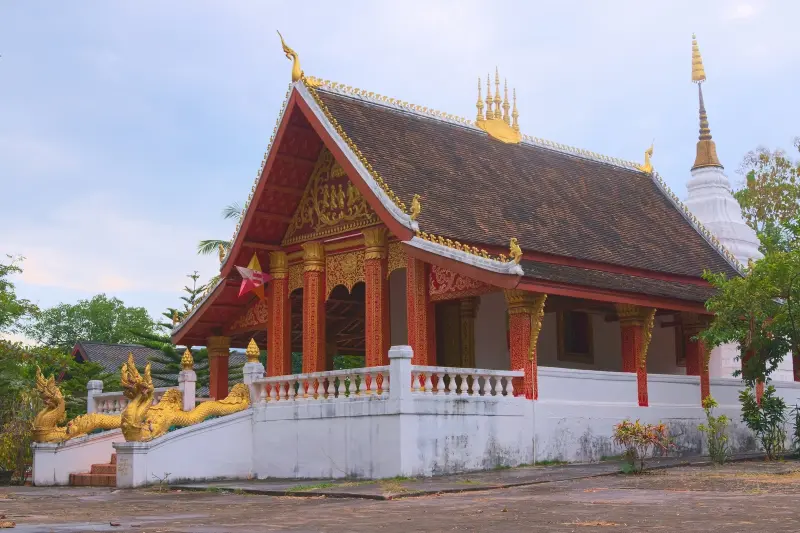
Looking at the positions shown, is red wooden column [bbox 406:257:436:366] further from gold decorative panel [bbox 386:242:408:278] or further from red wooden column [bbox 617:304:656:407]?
red wooden column [bbox 617:304:656:407]

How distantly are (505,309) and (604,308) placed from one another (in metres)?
2.34

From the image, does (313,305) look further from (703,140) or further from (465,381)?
(703,140)

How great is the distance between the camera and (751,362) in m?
17.6

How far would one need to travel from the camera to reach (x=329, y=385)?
15422 mm

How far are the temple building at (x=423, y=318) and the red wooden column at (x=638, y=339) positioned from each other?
1.4 inches

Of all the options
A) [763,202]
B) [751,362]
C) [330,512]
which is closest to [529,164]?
[751,362]

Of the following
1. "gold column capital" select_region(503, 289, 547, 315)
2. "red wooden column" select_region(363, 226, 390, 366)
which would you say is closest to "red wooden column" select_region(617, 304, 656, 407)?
"gold column capital" select_region(503, 289, 547, 315)

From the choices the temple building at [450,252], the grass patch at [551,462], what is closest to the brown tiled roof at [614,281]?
the temple building at [450,252]

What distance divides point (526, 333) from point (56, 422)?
7.97m

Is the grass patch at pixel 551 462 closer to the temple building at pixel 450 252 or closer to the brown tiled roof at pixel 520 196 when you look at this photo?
the temple building at pixel 450 252

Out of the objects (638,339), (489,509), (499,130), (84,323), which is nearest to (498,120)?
(499,130)

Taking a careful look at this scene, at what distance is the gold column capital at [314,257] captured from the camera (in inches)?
756

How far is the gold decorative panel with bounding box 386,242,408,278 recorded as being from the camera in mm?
17641

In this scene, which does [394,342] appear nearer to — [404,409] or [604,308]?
[604,308]
